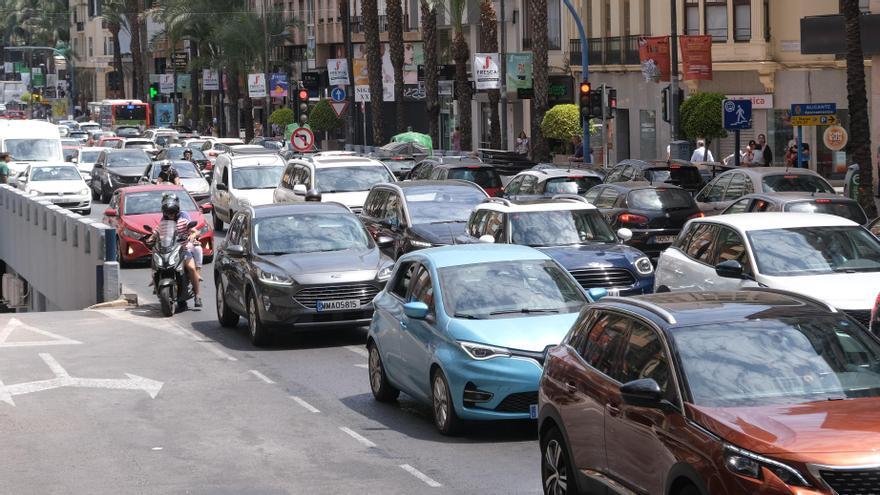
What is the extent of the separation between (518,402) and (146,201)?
20325 millimetres

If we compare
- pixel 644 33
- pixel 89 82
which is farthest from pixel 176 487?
pixel 89 82

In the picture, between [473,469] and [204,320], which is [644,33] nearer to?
[204,320]

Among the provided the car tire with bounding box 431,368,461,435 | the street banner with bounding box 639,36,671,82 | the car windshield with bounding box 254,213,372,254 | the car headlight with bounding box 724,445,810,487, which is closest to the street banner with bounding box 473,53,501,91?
the street banner with bounding box 639,36,671,82

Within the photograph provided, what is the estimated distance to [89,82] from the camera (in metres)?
161

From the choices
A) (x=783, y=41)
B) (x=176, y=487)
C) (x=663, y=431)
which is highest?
(x=783, y=41)

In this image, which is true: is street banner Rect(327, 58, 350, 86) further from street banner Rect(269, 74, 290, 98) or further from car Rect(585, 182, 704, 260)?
car Rect(585, 182, 704, 260)

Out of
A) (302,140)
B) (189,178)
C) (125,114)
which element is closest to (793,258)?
(189,178)

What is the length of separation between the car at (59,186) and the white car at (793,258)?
103 feet

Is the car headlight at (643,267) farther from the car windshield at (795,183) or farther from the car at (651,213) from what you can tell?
the car windshield at (795,183)

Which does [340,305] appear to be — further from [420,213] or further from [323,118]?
[323,118]

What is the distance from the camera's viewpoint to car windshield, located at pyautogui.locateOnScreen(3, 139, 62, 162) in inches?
2087

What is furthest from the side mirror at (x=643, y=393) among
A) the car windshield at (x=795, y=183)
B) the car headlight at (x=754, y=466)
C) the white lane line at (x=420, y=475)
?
the car windshield at (x=795, y=183)

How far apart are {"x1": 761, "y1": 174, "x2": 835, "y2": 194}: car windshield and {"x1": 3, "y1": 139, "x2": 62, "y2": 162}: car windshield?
33.0 metres

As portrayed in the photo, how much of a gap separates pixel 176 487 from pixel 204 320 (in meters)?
11.3
